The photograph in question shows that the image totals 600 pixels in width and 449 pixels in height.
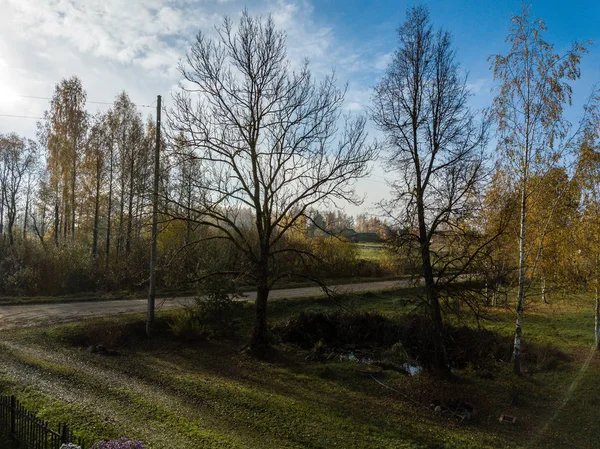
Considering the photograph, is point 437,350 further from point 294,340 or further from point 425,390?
point 294,340

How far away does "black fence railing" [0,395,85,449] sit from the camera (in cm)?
559

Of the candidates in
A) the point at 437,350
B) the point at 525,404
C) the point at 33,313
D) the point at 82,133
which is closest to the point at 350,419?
the point at 437,350

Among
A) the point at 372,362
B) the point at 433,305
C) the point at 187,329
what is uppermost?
the point at 433,305

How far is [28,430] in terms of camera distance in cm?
599

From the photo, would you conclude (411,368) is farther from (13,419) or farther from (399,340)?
(13,419)

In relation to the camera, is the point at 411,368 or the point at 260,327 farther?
the point at 411,368

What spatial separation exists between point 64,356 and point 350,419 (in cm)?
819

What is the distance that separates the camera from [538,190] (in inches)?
475

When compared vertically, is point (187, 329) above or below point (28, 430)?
above

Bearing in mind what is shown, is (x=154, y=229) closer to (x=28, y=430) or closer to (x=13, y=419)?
(x=13, y=419)

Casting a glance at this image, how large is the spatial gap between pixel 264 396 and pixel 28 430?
15.1ft

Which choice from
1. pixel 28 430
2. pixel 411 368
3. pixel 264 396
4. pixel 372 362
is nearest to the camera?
pixel 28 430

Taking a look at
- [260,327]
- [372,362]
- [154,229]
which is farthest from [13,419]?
[372,362]

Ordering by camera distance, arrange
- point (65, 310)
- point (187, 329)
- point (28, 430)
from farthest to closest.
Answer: point (65, 310), point (187, 329), point (28, 430)
